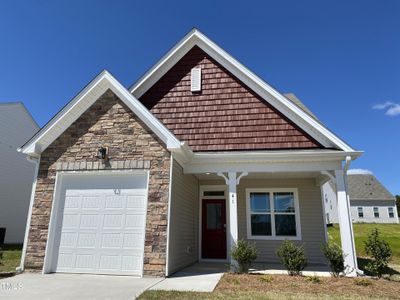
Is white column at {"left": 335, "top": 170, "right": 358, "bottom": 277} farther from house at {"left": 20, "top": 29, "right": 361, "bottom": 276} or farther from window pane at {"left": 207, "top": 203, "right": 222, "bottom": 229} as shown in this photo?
window pane at {"left": 207, "top": 203, "right": 222, "bottom": 229}

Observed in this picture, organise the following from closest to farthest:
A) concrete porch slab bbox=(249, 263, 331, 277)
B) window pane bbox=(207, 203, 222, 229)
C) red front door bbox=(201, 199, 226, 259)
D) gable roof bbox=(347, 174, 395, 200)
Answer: concrete porch slab bbox=(249, 263, 331, 277) → red front door bbox=(201, 199, 226, 259) → window pane bbox=(207, 203, 222, 229) → gable roof bbox=(347, 174, 395, 200)

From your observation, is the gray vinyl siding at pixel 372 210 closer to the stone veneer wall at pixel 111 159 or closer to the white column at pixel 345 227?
the white column at pixel 345 227

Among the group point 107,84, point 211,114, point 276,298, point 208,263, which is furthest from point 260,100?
point 276,298

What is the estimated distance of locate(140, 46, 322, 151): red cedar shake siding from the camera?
10039mm

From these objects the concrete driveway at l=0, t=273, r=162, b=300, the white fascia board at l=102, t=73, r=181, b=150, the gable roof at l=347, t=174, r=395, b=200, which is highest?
the gable roof at l=347, t=174, r=395, b=200

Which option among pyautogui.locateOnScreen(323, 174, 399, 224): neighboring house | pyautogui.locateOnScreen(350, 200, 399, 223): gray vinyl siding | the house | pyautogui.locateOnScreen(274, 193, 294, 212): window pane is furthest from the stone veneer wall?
pyautogui.locateOnScreen(350, 200, 399, 223): gray vinyl siding

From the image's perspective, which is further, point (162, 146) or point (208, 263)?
point (208, 263)

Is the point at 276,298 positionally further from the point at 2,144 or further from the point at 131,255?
the point at 2,144

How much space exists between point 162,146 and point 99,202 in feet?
7.96

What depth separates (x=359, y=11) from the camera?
33.5 ft

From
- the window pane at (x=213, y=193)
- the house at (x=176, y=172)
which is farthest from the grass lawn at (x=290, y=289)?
the window pane at (x=213, y=193)

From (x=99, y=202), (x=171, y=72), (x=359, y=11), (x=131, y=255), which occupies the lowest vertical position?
(x=131, y=255)

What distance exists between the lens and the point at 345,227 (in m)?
8.44

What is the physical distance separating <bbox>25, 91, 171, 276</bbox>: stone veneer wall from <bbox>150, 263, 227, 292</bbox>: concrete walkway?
0.72m
